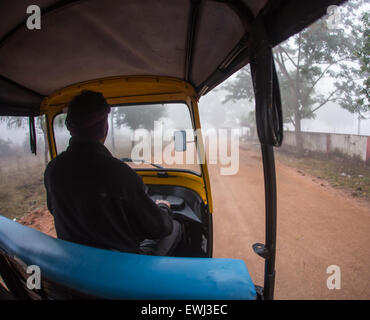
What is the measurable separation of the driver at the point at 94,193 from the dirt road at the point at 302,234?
7.93 feet

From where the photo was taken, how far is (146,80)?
2.35 meters

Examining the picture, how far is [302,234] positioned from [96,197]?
4.43 metres

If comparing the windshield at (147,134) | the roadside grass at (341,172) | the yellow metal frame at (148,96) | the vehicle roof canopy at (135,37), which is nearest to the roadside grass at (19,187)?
the yellow metal frame at (148,96)

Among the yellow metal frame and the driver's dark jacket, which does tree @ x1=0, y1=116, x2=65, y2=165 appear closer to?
the yellow metal frame

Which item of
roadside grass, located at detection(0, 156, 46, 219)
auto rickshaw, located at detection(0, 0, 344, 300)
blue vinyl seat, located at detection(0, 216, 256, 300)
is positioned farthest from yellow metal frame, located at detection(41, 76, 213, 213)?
roadside grass, located at detection(0, 156, 46, 219)

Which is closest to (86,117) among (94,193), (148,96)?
(94,193)

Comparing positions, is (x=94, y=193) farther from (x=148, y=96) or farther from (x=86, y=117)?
(x=148, y=96)

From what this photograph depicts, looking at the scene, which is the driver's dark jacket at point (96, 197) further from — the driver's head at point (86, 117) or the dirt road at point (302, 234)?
the dirt road at point (302, 234)

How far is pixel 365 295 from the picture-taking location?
264 cm

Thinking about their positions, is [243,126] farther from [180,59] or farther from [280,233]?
[180,59]

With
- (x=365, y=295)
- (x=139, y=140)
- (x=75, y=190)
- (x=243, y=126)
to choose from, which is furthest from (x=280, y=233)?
(x=243, y=126)

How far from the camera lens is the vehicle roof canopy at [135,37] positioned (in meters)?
1.07
